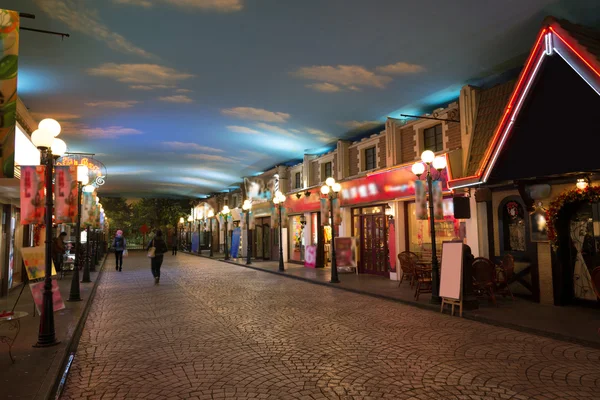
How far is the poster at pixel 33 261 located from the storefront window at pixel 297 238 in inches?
552

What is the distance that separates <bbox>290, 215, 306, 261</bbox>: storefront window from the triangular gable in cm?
1398

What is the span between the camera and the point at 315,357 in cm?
547

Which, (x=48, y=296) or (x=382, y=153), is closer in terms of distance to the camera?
(x=48, y=296)

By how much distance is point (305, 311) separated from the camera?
8.83m

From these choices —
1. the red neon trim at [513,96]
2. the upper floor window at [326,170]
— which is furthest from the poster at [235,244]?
the red neon trim at [513,96]

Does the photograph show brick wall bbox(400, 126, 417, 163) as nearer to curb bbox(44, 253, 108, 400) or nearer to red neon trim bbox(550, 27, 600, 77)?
red neon trim bbox(550, 27, 600, 77)

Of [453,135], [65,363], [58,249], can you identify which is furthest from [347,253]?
[65,363]

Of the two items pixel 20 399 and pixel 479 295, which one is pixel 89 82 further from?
pixel 479 295

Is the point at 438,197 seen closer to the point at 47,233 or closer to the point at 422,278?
the point at 422,278

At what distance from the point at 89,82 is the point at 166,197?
37585mm

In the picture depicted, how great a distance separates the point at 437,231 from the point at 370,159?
461cm

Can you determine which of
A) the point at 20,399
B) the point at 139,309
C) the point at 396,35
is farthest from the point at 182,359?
the point at 396,35

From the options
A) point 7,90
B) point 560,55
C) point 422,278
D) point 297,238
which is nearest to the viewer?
point 7,90

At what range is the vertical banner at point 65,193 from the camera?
7.68m
